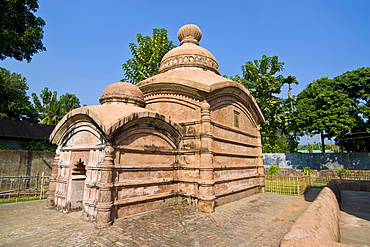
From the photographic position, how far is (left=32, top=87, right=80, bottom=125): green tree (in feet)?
102

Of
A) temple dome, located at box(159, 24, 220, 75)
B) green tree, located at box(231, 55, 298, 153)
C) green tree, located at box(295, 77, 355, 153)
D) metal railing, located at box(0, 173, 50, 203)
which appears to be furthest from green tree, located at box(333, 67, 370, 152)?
metal railing, located at box(0, 173, 50, 203)

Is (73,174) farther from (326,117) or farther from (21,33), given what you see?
(326,117)

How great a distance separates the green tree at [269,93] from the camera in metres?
24.4

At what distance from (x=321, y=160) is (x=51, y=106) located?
3500cm

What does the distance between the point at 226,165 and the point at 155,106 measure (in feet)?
12.1

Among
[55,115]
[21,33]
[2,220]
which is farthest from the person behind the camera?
[55,115]

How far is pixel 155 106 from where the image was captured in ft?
29.7

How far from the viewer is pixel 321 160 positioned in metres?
23.3

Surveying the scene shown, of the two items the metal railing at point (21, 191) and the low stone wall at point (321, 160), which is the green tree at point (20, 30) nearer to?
the metal railing at point (21, 191)

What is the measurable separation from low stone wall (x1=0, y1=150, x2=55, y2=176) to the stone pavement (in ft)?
27.7

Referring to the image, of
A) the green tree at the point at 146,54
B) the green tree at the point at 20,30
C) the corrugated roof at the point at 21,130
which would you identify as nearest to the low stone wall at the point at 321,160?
the green tree at the point at 146,54

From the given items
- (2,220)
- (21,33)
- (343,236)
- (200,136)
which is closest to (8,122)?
(21,33)

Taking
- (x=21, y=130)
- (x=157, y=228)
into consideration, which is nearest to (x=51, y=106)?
(x=21, y=130)

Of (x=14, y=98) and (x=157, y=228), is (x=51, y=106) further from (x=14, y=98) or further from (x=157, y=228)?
(x=157, y=228)
